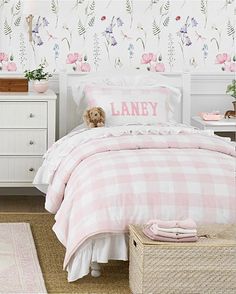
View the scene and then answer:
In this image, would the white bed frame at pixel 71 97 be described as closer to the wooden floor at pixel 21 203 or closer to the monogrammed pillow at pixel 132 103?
the monogrammed pillow at pixel 132 103

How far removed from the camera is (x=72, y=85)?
19.4ft

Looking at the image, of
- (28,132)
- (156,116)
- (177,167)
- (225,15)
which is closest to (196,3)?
(225,15)

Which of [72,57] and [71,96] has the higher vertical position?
[72,57]

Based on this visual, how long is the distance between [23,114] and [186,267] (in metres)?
2.39

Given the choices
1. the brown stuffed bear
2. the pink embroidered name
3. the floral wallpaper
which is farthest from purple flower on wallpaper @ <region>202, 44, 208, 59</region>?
the brown stuffed bear

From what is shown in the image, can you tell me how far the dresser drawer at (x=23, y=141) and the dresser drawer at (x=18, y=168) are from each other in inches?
1.9

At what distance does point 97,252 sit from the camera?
3836mm

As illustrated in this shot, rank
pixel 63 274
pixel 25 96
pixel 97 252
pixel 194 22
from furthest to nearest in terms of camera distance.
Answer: pixel 194 22, pixel 25 96, pixel 63 274, pixel 97 252

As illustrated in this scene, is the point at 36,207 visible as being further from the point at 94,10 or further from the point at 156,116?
the point at 94,10

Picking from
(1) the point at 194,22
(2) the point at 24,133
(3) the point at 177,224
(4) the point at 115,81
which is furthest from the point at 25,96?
(3) the point at 177,224

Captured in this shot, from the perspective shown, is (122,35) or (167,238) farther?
(122,35)

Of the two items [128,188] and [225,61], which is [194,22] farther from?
[128,188]

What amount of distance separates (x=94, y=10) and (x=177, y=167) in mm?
2333

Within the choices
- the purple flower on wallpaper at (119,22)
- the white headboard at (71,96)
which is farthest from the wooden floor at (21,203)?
the purple flower on wallpaper at (119,22)
